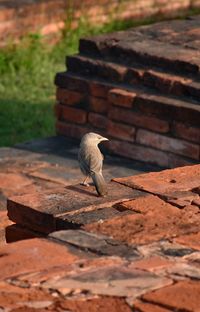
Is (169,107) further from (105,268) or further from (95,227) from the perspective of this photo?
(105,268)

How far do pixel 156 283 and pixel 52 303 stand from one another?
347 mm

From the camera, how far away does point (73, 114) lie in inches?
246

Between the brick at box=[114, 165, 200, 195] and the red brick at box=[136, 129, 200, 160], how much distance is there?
1023 millimetres

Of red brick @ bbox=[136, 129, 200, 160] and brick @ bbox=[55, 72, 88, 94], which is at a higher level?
brick @ bbox=[55, 72, 88, 94]

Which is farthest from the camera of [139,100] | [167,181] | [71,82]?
[71,82]

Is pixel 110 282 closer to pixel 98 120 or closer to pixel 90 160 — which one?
pixel 90 160

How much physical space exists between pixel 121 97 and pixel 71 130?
528mm

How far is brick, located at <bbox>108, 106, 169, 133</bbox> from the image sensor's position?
5766 mm

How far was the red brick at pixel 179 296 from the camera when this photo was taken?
3.09 meters

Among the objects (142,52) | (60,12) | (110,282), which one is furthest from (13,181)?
(60,12)

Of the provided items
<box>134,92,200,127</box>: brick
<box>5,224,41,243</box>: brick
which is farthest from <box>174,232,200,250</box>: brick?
<box>134,92,200,127</box>: brick

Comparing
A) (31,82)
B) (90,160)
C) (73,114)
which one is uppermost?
(90,160)

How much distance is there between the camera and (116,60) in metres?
6.17

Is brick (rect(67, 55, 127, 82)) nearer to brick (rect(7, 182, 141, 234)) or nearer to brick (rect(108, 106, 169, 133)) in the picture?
brick (rect(108, 106, 169, 133))
